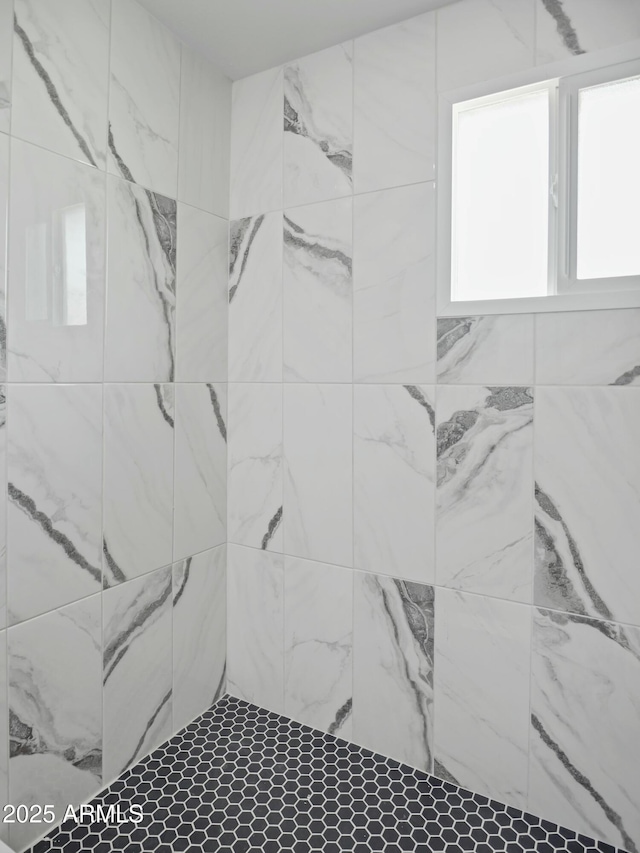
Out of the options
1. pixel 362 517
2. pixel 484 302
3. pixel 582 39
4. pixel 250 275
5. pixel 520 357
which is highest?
pixel 582 39

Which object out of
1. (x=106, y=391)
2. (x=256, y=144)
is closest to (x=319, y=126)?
(x=256, y=144)

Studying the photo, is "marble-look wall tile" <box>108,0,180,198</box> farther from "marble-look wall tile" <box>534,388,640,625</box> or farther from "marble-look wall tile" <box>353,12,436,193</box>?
"marble-look wall tile" <box>534,388,640,625</box>

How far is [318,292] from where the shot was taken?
1861 mm

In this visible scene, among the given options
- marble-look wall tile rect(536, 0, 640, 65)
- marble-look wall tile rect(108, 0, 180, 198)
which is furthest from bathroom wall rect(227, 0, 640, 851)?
marble-look wall tile rect(108, 0, 180, 198)

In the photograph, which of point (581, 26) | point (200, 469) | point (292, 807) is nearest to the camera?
point (581, 26)

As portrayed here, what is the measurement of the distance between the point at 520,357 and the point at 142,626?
51.1 inches

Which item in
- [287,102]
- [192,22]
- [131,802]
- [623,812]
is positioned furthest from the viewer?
[287,102]

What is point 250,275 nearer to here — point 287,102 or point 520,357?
point 287,102

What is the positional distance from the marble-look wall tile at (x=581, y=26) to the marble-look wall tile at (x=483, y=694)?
4.59ft

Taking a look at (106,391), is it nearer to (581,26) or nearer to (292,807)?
(292,807)

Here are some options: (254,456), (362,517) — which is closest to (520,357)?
(362,517)

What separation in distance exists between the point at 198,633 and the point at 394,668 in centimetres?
65

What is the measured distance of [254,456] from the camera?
6.61 feet

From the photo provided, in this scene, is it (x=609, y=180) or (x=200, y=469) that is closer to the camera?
(x=609, y=180)
